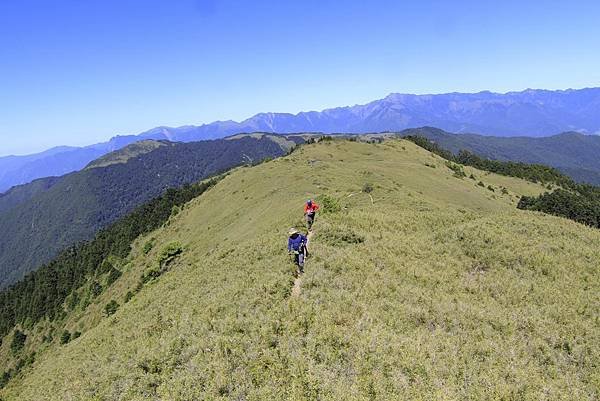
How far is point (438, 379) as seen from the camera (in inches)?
488

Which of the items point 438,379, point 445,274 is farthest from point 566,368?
point 445,274

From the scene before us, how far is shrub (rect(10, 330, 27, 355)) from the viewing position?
89438mm

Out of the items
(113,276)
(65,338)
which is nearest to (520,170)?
(113,276)

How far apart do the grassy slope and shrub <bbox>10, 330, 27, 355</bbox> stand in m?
75.9

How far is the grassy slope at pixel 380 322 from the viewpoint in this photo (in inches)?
498

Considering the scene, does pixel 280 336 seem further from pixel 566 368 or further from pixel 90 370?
pixel 90 370

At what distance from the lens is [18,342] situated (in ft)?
304

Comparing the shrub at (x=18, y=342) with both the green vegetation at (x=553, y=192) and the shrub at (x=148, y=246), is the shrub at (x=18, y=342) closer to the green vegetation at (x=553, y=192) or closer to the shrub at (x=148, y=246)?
the shrub at (x=148, y=246)

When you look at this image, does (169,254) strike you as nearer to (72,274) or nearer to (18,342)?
(18,342)

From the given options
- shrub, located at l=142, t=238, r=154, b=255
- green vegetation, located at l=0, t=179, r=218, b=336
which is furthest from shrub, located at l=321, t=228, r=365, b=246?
green vegetation, located at l=0, t=179, r=218, b=336

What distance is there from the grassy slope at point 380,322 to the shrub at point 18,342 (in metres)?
75.9

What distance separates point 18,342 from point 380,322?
10397cm

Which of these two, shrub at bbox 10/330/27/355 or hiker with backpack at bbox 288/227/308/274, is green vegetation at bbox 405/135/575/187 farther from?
shrub at bbox 10/330/27/355

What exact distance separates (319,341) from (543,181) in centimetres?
14015
